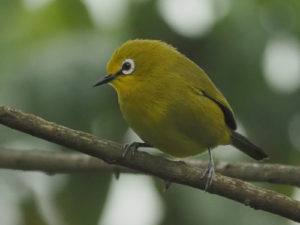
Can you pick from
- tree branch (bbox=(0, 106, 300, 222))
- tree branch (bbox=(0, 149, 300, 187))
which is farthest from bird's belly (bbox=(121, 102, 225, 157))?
tree branch (bbox=(0, 106, 300, 222))

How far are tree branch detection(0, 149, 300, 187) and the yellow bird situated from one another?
0.59 feet

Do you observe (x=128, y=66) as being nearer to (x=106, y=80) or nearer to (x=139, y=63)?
(x=139, y=63)

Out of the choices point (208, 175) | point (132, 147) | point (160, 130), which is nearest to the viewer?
point (208, 175)

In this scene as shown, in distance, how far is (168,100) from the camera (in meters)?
4.04

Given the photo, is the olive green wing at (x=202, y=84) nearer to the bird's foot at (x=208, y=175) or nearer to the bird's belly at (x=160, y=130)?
the bird's belly at (x=160, y=130)

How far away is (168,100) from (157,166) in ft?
2.34

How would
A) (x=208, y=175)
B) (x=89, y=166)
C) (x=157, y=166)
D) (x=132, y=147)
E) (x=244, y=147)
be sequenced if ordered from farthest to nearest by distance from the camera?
1. (x=244, y=147)
2. (x=89, y=166)
3. (x=132, y=147)
4. (x=208, y=175)
5. (x=157, y=166)

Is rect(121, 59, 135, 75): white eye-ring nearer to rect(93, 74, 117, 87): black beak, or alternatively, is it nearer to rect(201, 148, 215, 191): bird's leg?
rect(93, 74, 117, 87): black beak

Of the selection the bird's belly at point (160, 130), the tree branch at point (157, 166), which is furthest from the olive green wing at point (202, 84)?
the tree branch at point (157, 166)

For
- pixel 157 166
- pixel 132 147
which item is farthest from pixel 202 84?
pixel 157 166

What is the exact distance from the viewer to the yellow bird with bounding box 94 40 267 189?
3.99 metres

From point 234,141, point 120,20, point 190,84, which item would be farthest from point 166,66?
point 234,141

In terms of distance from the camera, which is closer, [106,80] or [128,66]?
[106,80]

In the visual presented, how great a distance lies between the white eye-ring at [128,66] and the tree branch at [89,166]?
65 centimetres
